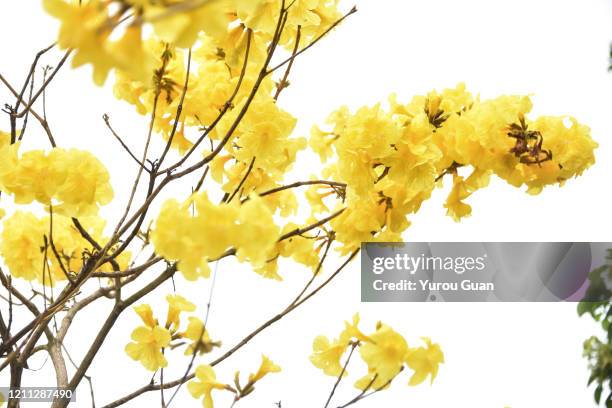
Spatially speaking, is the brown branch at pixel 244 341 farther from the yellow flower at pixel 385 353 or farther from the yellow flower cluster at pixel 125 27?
the yellow flower cluster at pixel 125 27

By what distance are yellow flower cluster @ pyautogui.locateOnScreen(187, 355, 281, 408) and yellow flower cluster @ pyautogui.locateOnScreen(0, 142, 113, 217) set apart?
0.57 feet

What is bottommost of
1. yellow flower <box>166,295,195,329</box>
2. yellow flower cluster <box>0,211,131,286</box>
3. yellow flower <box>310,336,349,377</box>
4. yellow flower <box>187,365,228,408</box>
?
yellow flower <box>187,365,228,408</box>

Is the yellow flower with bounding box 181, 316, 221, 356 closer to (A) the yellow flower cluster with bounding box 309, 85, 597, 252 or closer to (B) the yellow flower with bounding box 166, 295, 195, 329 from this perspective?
(B) the yellow flower with bounding box 166, 295, 195, 329

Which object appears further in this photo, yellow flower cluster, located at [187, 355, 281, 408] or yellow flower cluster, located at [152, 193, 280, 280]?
yellow flower cluster, located at [187, 355, 281, 408]

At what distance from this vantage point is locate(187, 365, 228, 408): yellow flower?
1.89 ft

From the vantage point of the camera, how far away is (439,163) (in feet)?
2.20

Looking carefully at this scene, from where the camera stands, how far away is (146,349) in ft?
2.32

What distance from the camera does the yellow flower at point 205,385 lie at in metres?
0.58

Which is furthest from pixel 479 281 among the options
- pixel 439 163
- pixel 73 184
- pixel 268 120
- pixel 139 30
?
pixel 139 30

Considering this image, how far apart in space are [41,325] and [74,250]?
174mm

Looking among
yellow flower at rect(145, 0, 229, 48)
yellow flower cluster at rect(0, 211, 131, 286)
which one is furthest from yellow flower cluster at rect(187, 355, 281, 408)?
yellow flower at rect(145, 0, 229, 48)

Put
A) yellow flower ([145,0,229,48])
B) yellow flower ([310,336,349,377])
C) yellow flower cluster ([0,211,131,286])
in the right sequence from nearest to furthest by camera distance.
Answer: yellow flower ([145,0,229,48]) → yellow flower ([310,336,349,377]) → yellow flower cluster ([0,211,131,286])

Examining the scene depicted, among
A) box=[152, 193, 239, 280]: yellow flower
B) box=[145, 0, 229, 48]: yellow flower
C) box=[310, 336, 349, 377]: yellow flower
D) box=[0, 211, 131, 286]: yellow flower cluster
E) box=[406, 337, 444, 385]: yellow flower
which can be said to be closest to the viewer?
box=[145, 0, 229, 48]: yellow flower

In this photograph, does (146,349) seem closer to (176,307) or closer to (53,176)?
(176,307)
